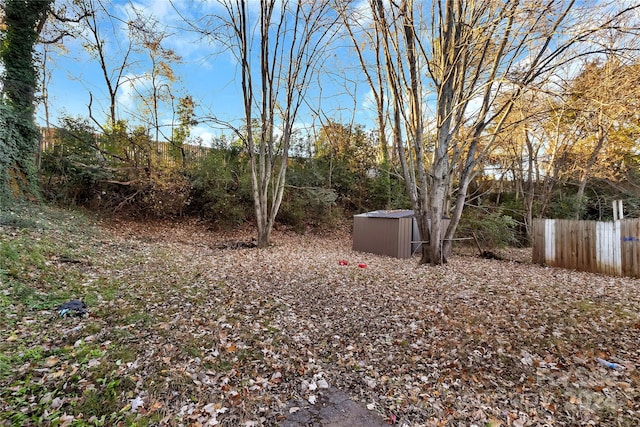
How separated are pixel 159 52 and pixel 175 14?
5572 millimetres

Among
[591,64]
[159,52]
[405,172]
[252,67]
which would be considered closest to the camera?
[405,172]

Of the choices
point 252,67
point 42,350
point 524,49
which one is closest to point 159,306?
point 42,350

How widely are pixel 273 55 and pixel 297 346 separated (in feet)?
24.2

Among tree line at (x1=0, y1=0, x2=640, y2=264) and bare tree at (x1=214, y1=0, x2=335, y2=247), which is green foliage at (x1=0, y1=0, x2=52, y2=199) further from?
bare tree at (x1=214, y1=0, x2=335, y2=247)

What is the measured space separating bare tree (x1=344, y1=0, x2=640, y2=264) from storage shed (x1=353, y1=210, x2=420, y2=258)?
5.04 feet

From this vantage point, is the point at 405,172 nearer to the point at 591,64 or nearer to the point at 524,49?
the point at 524,49

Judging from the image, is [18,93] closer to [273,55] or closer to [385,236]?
[273,55]

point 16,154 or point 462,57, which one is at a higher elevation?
point 462,57

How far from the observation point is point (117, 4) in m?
6.78

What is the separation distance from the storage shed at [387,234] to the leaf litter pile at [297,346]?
10.9 ft

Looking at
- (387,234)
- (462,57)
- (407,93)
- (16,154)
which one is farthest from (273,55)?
(16,154)

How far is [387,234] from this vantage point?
855 centimetres

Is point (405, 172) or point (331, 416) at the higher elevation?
point (405, 172)

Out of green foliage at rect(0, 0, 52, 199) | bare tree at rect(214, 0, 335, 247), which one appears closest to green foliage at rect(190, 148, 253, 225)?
A: bare tree at rect(214, 0, 335, 247)
